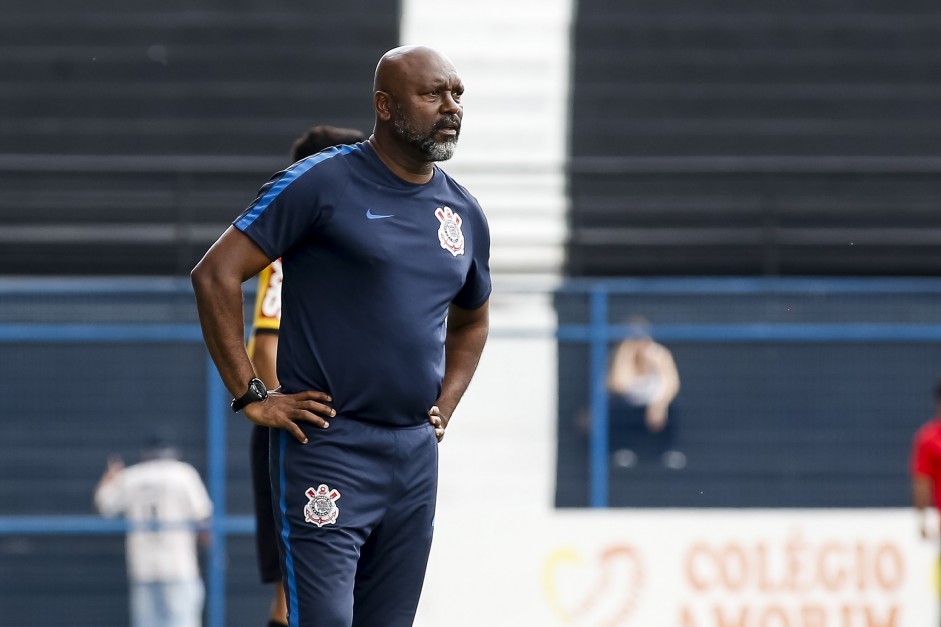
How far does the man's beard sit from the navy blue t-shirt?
114 millimetres

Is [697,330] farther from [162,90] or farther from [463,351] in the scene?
[463,351]

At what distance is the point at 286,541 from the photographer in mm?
3939

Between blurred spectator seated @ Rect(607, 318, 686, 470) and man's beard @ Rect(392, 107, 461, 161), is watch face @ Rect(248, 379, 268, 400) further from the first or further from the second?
blurred spectator seated @ Rect(607, 318, 686, 470)

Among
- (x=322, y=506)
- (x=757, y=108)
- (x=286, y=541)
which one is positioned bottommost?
(x=286, y=541)

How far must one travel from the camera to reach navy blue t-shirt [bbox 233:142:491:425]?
3.84 meters

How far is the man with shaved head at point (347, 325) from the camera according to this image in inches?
151

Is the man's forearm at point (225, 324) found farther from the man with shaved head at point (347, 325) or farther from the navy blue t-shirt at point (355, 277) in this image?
the navy blue t-shirt at point (355, 277)

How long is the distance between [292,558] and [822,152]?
10.2 meters

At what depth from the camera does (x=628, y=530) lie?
855cm

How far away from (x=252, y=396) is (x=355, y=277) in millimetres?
393

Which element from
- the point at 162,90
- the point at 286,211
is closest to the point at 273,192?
the point at 286,211

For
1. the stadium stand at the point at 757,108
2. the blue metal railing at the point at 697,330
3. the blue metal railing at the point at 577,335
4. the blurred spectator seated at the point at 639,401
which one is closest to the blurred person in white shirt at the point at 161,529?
the blue metal railing at the point at 577,335

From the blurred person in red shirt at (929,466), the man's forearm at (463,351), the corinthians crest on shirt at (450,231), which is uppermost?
the corinthians crest on shirt at (450,231)

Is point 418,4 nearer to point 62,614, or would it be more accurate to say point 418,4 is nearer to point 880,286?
point 880,286
